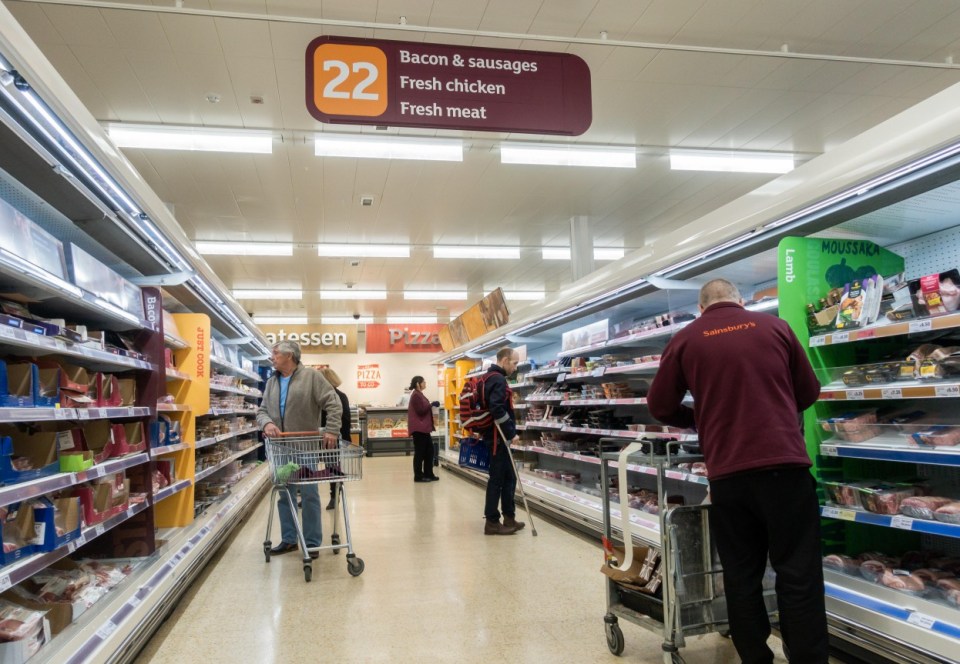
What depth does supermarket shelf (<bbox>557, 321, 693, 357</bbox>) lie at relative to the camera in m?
4.76

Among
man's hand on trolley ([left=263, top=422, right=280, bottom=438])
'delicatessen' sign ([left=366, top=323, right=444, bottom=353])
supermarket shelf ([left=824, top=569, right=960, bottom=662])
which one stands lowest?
supermarket shelf ([left=824, top=569, right=960, bottom=662])

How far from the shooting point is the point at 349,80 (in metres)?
3.85

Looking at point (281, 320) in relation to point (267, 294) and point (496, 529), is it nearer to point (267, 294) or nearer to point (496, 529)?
point (267, 294)

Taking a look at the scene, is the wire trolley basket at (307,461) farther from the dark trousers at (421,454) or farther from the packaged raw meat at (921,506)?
the dark trousers at (421,454)

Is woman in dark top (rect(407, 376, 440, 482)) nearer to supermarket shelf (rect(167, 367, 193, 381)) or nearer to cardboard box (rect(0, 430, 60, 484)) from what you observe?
supermarket shelf (rect(167, 367, 193, 381))

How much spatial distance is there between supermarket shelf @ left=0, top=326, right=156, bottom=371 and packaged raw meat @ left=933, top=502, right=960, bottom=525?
3.43 metres

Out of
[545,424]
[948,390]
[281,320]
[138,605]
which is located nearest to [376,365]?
[281,320]

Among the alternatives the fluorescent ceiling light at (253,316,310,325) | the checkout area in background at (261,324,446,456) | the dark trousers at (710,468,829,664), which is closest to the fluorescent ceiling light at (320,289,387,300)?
the checkout area in background at (261,324,446,456)

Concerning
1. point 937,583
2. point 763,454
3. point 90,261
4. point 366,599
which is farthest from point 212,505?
point 937,583

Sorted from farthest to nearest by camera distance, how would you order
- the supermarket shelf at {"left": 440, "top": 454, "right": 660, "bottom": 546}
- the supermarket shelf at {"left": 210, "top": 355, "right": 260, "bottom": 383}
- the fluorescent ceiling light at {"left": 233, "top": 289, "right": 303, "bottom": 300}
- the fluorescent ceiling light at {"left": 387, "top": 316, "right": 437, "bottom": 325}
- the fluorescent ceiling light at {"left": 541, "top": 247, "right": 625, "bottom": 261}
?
the fluorescent ceiling light at {"left": 387, "top": 316, "right": 437, "bottom": 325} < the fluorescent ceiling light at {"left": 233, "top": 289, "right": 303, "bottom": 300} < the fluorescent ceiling light at {"left": 541, "top": 247, "right": 625, "bottom": 261} < the supermarket shelf at {"left": 210, "top": 355, "right": 260, "bottom": 383} < the supermarket shelf at {"left": 440, "top": 454, "right": 660, "bottom": 546}

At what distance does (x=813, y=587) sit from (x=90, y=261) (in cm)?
345

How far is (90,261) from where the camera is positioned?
3.13m

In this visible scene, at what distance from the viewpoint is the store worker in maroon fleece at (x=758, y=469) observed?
2.35 metres

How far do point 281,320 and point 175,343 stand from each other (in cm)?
1618
